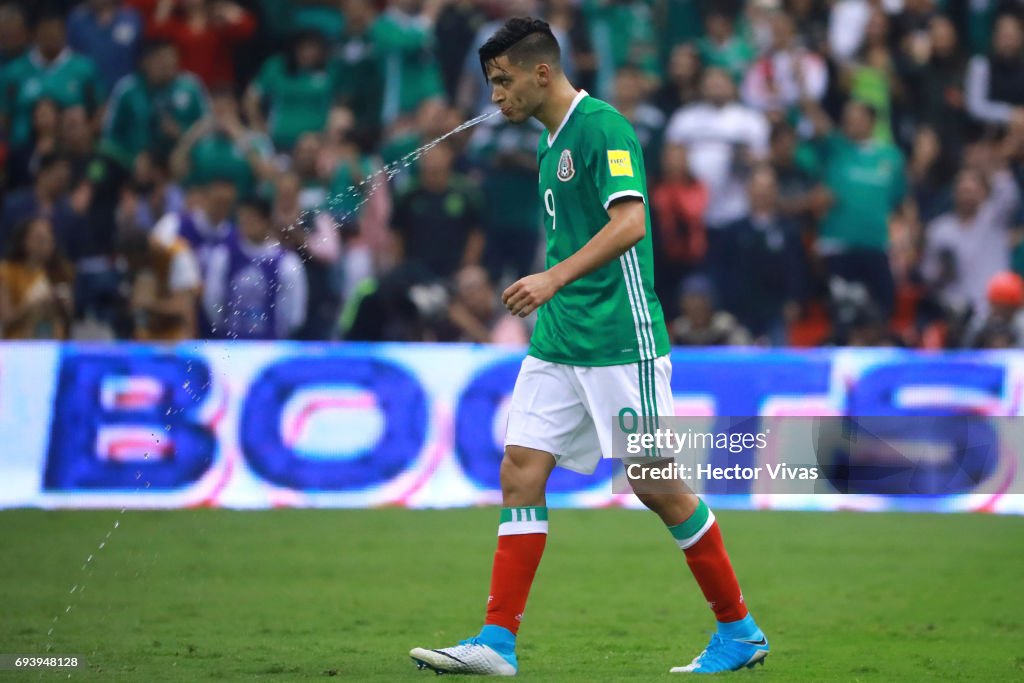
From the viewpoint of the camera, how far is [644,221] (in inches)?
222

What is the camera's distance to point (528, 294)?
211 inches

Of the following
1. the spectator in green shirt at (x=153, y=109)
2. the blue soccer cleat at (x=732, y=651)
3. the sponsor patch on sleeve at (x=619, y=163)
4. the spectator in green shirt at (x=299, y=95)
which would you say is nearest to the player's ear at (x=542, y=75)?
the sponsor patch on sleeve at (x=619, y=163)

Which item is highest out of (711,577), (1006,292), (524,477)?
(1006,292)

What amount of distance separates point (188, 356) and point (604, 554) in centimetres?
366

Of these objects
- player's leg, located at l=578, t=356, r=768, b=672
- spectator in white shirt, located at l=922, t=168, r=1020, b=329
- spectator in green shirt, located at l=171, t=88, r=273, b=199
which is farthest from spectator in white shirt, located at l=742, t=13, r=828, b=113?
player's leg, located at l=578, t=356, r=768, b=672

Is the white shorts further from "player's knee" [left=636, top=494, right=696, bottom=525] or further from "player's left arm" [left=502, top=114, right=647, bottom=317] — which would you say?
"player's left arm" [left=502, top=114, right=647, bottom=317]

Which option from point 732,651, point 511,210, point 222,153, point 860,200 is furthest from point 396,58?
point 732,651

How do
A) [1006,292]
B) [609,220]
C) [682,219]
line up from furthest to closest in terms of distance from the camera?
[682,219] → [1006,292] → [609,220]

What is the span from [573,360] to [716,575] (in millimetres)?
976

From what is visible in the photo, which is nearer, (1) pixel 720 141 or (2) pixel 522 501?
(2) pixel 522 501

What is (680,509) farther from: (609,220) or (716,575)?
(609,220)

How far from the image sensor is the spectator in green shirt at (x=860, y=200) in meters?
13.6

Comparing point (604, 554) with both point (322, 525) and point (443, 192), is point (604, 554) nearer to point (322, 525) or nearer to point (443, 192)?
point (322, 525)

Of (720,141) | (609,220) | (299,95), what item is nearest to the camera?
(609,220)
